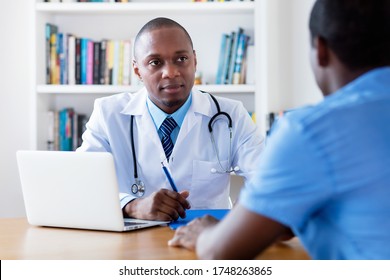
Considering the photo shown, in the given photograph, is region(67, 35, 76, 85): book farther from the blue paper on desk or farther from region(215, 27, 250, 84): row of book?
the blue paper on desk

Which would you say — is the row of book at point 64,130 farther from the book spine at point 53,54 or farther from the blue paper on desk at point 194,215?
the blue paper on desk at point 194,215

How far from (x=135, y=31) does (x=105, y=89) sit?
40cm

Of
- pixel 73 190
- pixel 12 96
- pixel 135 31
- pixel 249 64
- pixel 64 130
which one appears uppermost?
pixel 135 31

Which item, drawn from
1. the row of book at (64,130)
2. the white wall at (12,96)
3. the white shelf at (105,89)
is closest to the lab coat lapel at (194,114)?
the white shelf at (105,89)

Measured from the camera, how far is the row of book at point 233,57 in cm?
320

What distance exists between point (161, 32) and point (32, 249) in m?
0.96

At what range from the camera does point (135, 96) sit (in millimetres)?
2242

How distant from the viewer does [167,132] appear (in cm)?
216

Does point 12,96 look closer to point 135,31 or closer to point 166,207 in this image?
point 135,31

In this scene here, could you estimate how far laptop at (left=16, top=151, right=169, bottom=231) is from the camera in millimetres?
1503

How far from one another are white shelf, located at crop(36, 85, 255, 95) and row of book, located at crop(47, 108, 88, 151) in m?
0.15

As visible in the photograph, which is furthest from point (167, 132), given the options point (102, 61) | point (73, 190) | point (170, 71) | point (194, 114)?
point (102, 61)

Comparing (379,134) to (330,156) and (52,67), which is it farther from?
(52,67)
